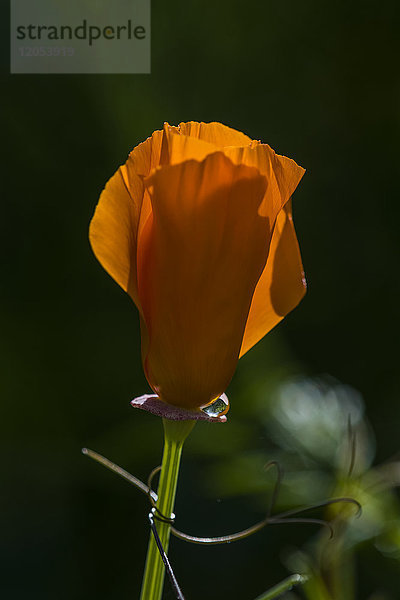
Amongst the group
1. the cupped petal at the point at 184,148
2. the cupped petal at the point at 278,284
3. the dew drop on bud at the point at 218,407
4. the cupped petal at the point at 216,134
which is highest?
the cupped petal at the point at 216,134

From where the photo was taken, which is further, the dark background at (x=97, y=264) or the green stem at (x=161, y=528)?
the dark background at (x=97, y=264)

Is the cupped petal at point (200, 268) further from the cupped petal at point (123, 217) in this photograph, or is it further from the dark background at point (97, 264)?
the dark background at point (97, 264)

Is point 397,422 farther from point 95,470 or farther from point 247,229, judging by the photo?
point 247,229

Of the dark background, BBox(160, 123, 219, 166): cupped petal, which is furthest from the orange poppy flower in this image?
the dark background

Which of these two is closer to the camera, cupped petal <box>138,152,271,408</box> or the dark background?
cupped petal <box>138,152,271,408</box>

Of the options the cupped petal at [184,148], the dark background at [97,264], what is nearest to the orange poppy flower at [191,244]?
the cupped petal at [184,148]

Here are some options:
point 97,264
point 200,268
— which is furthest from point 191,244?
point 97,264

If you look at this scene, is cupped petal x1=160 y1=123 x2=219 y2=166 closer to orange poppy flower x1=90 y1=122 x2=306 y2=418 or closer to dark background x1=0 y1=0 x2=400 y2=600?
orange poppy flower x1=90 y1=122 x2=306 y2=418
